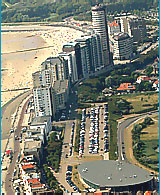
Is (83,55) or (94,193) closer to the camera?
(94,193)

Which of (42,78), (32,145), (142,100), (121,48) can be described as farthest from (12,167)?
(121,48)

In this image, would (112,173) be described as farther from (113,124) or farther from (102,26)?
(102,26)

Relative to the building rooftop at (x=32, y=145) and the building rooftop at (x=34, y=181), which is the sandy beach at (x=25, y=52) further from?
the building rooftop at (x=34, y=181)

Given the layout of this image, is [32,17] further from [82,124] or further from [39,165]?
[39,165]

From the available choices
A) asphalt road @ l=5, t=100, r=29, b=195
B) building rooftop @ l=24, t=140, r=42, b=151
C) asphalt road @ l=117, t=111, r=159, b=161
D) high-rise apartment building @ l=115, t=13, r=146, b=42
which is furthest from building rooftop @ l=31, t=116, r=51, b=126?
high-rise apartment building @ l=115, t=13, r=146, b=42

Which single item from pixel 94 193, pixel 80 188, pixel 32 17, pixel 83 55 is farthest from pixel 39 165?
pixel 32 17

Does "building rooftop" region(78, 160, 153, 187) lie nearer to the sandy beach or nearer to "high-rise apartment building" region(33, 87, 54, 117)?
"high-rise apartment building" region(33, 87, 54, 117)
